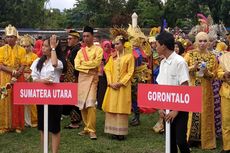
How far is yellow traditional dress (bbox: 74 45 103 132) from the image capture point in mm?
7352

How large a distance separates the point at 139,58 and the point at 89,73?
1.24 meters

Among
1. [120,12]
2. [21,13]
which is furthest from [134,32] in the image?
[120,12]

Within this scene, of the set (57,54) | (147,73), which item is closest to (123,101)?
(147,73)

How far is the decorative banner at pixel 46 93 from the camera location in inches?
189

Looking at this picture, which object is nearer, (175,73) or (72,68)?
(175,73)

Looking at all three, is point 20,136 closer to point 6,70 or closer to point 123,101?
point 6,70

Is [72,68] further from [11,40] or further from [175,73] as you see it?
[175,73]

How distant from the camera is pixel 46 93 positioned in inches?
191

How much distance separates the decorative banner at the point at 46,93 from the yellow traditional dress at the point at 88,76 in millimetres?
2504

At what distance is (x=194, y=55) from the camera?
6.38m

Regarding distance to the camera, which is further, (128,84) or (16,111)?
(16,111)

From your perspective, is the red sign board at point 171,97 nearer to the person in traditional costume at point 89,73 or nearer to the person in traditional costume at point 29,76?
the person in traditional costume at point 89,73

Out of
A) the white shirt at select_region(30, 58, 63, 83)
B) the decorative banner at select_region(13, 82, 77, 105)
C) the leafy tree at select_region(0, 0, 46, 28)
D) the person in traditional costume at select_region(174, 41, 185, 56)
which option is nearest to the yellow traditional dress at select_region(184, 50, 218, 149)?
the person in traditional costume at select_region(174, 41, 185, 56)

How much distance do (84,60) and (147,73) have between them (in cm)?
129
